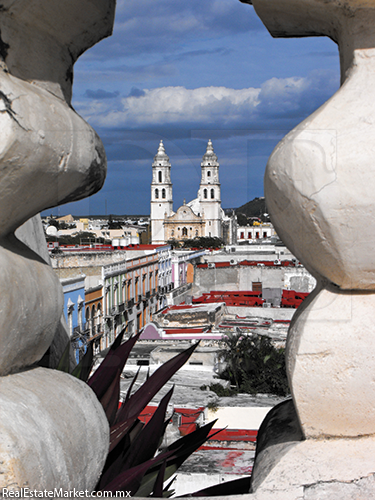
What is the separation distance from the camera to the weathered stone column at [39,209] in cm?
141

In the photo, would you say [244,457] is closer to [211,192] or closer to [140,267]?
[140,267]

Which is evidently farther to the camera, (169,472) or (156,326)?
(156,326)

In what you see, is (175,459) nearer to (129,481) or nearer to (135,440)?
(135,440)

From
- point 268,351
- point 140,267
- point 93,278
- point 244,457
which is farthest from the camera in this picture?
point 140,267

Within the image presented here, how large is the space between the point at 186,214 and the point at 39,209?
57.7 meters

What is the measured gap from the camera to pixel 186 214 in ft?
194

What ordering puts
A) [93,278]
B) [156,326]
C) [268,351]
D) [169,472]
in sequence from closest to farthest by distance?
[169,472]
[268,351]
[156,326]
[93,278]

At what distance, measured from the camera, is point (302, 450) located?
1516 mm

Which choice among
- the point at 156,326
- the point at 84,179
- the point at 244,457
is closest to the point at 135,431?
the point at 84,179

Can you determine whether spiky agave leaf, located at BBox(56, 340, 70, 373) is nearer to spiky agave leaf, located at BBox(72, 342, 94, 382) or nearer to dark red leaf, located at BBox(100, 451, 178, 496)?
spiky agave leaf, located at BBox(72, 342, 94, 382)

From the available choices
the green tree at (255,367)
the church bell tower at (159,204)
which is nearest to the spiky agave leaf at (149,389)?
the green tree at (255,367)

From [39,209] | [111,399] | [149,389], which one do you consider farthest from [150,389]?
[39,209]

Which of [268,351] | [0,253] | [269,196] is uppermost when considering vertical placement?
[269,196]

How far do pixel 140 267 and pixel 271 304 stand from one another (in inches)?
272
